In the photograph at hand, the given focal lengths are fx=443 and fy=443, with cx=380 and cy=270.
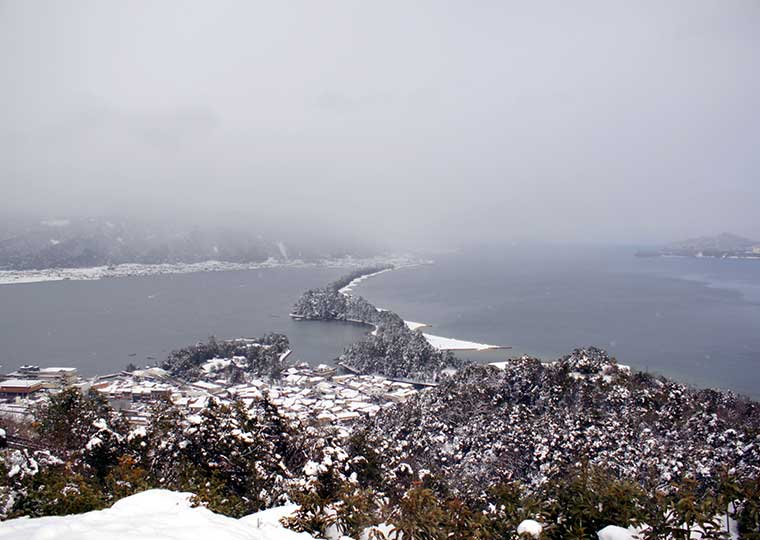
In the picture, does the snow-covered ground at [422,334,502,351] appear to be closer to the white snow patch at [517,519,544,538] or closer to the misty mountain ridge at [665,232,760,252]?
the white snow patch at [517,519,544,538]

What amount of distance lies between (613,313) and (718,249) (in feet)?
287

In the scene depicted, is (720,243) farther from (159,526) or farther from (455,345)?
(159,526)

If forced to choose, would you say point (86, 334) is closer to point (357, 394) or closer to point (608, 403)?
point (357, 394)

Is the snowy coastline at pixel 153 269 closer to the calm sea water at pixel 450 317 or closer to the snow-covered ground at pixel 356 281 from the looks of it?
the calm sea water at pixel 450 317

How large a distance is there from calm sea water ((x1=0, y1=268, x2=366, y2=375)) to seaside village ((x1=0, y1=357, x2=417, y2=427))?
2.86 metres

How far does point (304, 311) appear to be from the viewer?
136ft

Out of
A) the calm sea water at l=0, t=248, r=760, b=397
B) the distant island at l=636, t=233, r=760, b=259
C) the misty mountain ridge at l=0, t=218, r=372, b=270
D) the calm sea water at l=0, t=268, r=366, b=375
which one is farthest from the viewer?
the distant island at l=636, t=233, r=760, b=259

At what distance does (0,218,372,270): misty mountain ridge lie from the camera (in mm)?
78938

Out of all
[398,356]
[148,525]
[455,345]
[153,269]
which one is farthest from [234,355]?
[153,269]

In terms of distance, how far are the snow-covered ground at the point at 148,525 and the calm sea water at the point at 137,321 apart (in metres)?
24.7

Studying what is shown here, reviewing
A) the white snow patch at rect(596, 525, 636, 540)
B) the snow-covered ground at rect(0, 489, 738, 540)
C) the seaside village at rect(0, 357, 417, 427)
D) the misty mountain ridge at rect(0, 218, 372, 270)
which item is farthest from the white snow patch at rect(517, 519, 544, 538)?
the misty mountain ridge at rect(0, 218, 372, 270)

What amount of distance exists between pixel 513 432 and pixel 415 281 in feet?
175

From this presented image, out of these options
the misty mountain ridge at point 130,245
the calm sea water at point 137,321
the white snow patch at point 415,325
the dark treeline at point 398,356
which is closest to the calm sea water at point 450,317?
the calm sea water at point 137,321

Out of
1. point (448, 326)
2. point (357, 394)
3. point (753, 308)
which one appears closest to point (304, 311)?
point (448, 326)
